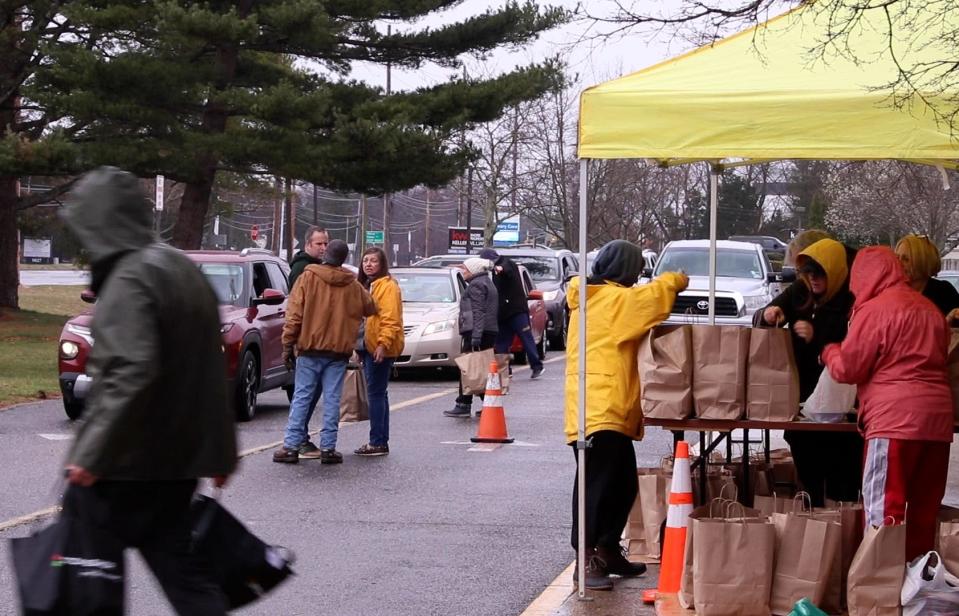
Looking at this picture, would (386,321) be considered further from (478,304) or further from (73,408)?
(73,408)

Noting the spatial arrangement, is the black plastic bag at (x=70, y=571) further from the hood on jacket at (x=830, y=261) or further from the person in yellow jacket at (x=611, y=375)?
the hood on jacket at (x=830, y=261)

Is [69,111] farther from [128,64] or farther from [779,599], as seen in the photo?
[779,599]

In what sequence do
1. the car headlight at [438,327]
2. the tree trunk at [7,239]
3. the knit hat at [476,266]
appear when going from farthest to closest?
the tree trunk at [7,239] < the car headlight at [438,327] < the knit hat at [476,266]

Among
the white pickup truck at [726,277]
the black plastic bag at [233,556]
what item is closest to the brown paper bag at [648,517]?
the black plastic bag at [233,556]

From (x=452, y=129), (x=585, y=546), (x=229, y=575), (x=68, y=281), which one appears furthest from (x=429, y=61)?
(x=68, y=281)

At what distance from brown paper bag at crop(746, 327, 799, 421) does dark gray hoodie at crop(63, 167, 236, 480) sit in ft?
10.2

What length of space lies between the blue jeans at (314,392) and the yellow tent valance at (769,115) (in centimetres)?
515

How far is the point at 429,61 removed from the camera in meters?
31.1

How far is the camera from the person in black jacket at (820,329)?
25.4 feet

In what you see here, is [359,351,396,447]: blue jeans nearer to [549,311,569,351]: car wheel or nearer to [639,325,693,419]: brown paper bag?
[639,325,693,419]: brown paper bag

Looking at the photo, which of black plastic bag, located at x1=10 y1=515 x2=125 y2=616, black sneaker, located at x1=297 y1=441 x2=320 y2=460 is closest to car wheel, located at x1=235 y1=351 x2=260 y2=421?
black sneaker, located at x1=297 y1=441 x2=320 y2=460

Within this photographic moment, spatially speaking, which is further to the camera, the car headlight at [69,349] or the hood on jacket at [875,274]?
the car headlight at [69,349]

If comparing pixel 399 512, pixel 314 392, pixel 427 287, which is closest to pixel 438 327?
pixel 427 287

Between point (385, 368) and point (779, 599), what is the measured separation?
19.8 ft
